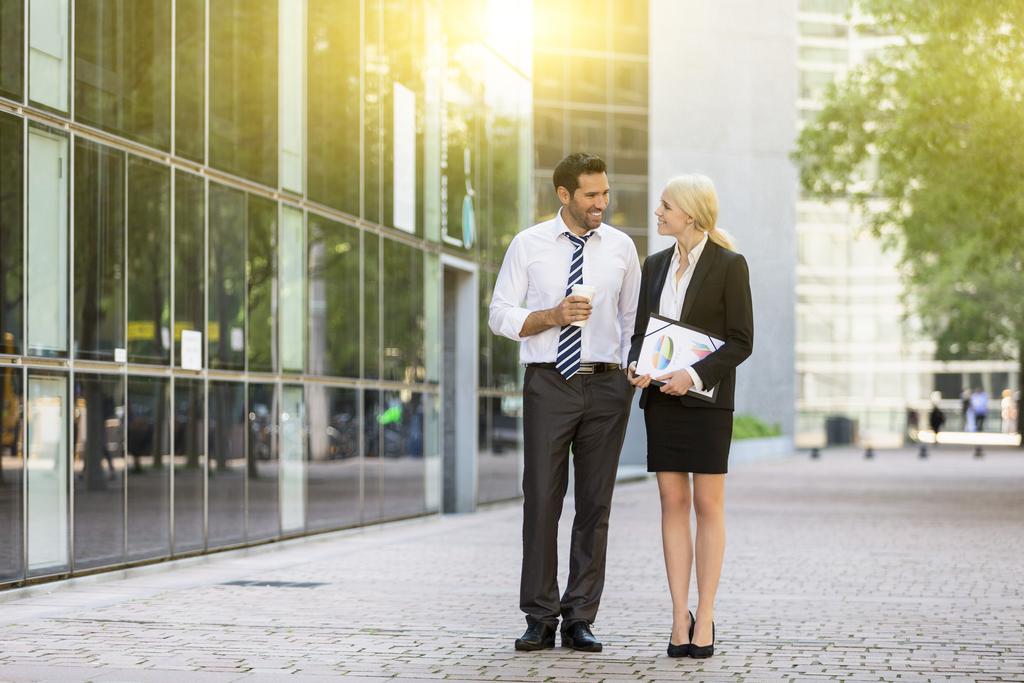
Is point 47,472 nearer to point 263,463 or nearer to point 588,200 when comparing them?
point 263,463

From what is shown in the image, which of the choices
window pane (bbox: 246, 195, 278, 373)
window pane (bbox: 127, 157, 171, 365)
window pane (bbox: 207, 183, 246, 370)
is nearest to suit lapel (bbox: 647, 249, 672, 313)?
window pane (bbox: 127, 157, 171, 365)

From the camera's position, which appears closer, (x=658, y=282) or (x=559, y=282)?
(x=658, y=282)

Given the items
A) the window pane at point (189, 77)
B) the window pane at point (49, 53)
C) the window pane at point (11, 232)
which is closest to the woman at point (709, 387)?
the window pane at point (11, 232)

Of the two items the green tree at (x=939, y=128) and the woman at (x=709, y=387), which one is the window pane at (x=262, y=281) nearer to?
the woman at (x=709, y=387)

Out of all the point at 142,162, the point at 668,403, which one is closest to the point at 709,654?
the point at 668,403

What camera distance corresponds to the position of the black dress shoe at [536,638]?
22.9ft

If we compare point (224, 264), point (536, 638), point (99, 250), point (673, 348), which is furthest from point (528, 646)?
point (224, 264)

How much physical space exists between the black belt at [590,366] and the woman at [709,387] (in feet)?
0.77

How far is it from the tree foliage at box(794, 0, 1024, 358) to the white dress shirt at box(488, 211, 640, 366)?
1272cm

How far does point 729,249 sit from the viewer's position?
269 inches

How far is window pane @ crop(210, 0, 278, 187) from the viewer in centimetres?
1233

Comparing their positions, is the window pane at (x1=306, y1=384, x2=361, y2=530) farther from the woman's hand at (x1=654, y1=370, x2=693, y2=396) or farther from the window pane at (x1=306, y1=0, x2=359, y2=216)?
the woman's hand at (x1=654, y1=370, x2=693, y2=396)

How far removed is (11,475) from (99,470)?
1078 mm

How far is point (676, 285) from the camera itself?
688cm
